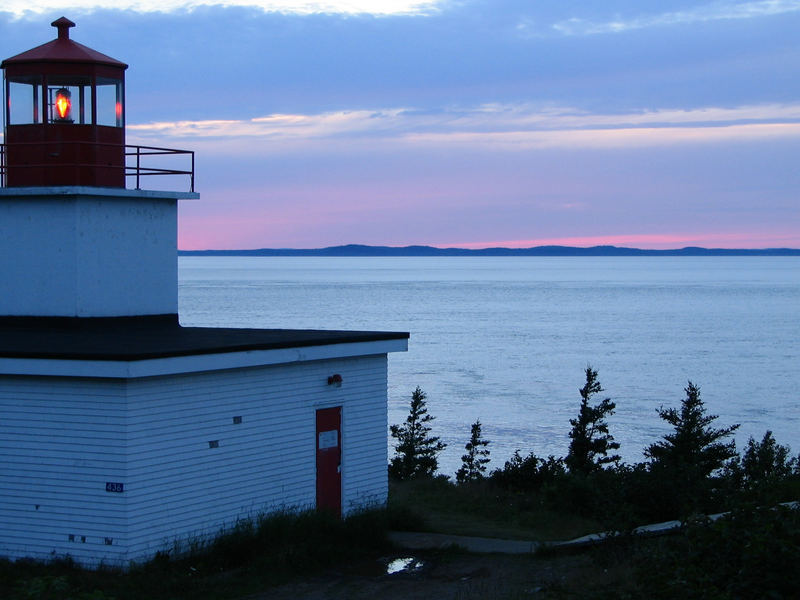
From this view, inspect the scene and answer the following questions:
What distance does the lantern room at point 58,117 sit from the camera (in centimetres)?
1438

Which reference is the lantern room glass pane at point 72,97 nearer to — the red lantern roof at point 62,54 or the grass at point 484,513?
the red lantern roof at point 62,54

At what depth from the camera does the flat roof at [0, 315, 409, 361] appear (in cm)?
1084

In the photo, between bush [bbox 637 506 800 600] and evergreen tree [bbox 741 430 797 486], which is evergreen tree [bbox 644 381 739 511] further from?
bush [bbox 637 506 800 600]

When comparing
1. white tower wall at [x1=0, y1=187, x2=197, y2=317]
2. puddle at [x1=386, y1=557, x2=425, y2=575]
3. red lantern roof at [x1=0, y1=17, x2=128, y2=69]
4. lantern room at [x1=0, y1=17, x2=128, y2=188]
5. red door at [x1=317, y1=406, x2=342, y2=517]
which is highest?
red lantern roof at [x1=0, y1=17, x2=128, y2=69]

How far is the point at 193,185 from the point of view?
51.4ft

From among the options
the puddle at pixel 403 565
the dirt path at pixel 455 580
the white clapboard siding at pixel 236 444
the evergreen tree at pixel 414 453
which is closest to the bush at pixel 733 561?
the dirt path at pixel 455 580

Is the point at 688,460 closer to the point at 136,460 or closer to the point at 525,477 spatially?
the point at 525,477

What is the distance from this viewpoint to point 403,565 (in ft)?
38.4

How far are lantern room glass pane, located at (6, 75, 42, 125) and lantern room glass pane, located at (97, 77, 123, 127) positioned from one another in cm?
84

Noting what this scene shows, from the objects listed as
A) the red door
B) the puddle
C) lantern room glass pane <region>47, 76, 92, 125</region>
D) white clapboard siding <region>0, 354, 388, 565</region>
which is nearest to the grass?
the red door

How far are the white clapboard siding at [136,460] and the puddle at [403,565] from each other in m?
1.70

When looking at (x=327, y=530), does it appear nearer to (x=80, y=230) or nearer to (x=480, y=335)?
(x=80, y=230)

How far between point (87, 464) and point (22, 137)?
5911 millimetres

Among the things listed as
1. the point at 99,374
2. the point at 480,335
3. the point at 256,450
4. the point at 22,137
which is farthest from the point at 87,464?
the point at 480,335
